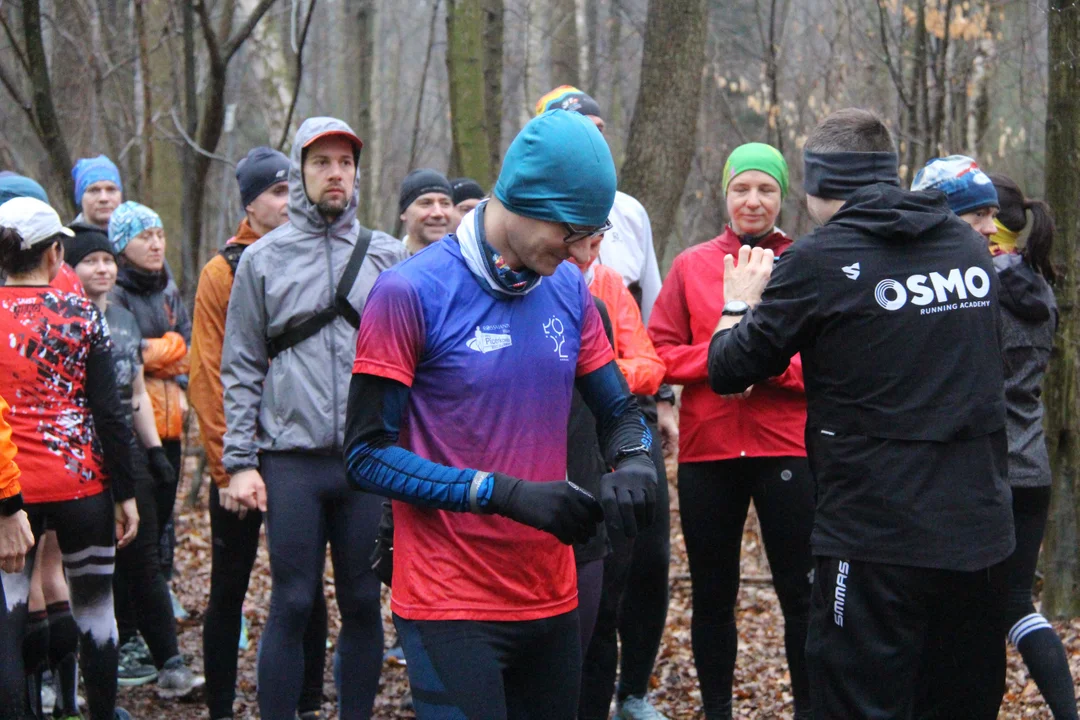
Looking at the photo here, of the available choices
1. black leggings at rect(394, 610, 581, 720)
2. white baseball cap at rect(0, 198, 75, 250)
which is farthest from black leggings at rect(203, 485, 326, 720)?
black leggings at rect(394, 610, 581, 720)

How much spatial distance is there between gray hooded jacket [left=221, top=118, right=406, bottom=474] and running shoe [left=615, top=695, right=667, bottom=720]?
1.95m

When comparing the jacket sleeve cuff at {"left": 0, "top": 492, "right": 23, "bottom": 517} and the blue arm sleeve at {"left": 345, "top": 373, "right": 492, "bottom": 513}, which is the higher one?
the blue arm sleeve at {"left": 345, "top": 373, "right": 492, "bottom": 513}

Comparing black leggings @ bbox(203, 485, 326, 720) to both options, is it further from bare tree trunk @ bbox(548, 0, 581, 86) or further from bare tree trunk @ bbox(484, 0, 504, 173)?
bare tree trunk @ bbox(548, 0, 581, 86)

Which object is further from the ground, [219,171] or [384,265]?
[219,171]

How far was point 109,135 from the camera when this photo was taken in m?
10.6

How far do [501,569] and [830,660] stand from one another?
45.2 inches

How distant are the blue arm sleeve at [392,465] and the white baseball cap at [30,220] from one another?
92.9 inches

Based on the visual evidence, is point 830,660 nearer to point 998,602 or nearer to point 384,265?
point 998,602

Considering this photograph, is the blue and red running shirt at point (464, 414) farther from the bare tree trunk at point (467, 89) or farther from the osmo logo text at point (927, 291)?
the bare tree trunk at point (467, 89)

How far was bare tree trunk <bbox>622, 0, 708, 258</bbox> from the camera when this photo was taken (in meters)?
8.91

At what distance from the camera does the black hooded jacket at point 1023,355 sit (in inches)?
188

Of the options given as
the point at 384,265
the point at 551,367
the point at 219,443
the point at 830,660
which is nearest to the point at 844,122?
the point at 551,367

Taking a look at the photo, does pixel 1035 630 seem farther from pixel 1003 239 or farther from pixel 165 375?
pixel 165 375

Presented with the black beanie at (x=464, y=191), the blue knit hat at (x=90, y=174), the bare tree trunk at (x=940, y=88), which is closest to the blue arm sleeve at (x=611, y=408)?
the black beanie at (x=464, y=191)
